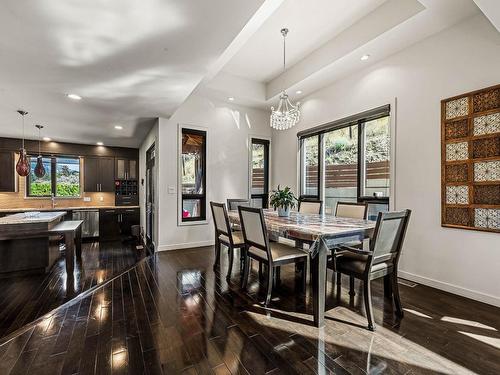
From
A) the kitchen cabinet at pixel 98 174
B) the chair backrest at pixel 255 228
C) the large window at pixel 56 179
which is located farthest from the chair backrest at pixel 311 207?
the large window at pixel 56 179

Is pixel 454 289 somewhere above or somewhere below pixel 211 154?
below

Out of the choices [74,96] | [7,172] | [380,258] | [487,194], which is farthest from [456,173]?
[7,172]

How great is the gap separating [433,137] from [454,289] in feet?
5.95

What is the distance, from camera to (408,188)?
3.24m

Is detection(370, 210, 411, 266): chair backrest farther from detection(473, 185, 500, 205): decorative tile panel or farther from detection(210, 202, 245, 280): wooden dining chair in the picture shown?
detection(210, 202, 245, 280): wooden dining chair

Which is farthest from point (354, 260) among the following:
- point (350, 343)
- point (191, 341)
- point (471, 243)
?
point (191, 341)

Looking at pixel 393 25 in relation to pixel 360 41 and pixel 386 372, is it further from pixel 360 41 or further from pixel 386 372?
pixel 386 372

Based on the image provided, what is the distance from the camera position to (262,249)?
251cm

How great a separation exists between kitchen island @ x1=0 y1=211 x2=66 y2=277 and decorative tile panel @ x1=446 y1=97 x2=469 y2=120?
225 inches

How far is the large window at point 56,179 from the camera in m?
6.37

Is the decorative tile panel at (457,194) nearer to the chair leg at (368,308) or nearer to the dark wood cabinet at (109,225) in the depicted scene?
the chair leg at (368,308)

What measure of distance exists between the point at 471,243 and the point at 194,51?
142 inches

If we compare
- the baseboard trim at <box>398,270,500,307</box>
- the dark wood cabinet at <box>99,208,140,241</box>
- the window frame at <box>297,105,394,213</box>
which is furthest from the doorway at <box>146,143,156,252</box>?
the baseboard trim at <box>398,270,500,307</box>

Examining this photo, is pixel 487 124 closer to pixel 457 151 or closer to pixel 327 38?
pixel 457 151
